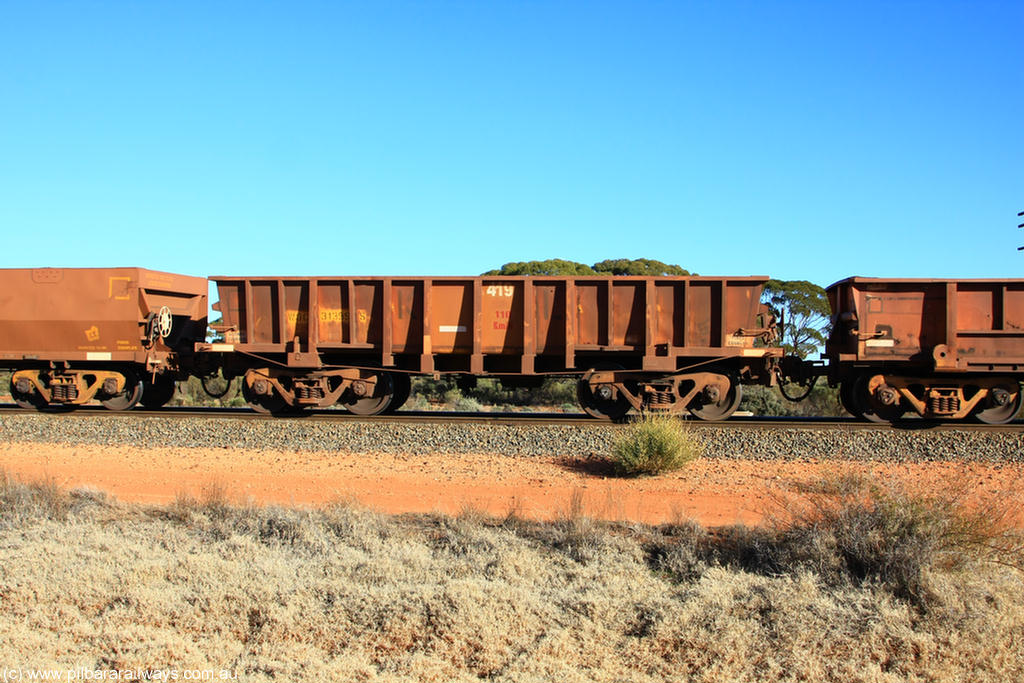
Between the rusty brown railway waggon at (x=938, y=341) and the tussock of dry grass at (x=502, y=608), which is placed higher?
the rusty brown railway waggon at (x=938, y=341)

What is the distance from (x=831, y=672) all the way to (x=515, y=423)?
8753 mm

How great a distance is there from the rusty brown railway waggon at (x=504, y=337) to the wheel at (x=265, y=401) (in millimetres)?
28

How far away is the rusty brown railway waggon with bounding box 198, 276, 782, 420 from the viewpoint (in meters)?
13.4

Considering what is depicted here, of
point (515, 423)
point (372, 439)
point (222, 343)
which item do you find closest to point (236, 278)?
point (222, 343)

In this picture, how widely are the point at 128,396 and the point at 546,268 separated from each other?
94.7 feet

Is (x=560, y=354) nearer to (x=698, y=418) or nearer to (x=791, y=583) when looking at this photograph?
(x=698, y=418)

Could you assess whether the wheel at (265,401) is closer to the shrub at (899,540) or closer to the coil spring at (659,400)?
the coil spring at (659,400)

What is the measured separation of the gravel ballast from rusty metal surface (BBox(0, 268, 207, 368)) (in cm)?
170

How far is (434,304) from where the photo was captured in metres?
13.9

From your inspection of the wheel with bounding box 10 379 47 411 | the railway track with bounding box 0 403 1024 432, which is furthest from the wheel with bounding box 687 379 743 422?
the wheel with bounding box 10 379 47 411

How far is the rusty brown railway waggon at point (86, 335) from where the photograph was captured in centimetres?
1459

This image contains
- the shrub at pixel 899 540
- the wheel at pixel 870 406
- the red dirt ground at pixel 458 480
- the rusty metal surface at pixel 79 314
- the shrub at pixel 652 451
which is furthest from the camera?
the rusty metal surface at pixel 79 314

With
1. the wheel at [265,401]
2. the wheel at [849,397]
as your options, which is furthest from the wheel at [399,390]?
the wheel at [849,397]

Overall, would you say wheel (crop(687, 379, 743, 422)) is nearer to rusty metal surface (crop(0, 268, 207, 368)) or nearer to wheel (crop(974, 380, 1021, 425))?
wheel (crop(974, 380, 1021, 425))
